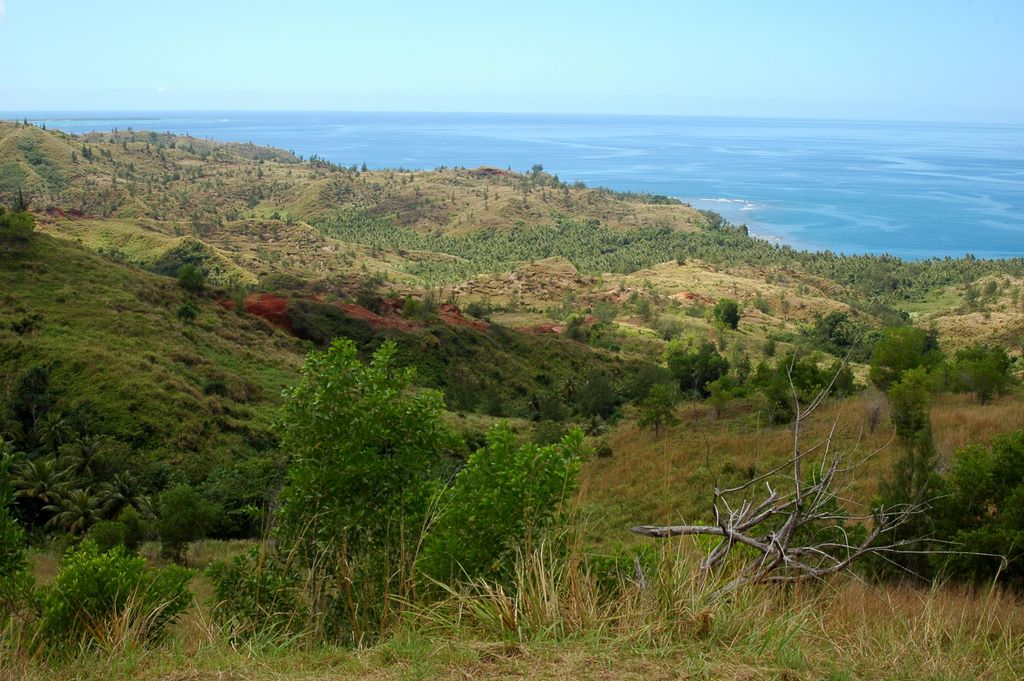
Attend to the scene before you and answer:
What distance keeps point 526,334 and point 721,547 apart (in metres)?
44.1

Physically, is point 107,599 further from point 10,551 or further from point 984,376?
point 984,376

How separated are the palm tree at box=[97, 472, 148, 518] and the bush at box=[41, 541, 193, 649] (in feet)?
45.1

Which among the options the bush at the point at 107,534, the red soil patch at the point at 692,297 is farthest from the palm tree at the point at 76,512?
the red soil patch at the point at 692,297

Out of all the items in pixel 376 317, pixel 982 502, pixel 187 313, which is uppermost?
pixel 982 502

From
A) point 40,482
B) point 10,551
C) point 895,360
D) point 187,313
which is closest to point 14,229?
point 187,313

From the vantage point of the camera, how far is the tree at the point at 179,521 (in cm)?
1709

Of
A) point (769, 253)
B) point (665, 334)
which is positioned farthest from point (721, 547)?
point (769, 253)

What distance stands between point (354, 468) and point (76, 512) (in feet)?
56.7

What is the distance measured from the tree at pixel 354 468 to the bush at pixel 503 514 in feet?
0.98

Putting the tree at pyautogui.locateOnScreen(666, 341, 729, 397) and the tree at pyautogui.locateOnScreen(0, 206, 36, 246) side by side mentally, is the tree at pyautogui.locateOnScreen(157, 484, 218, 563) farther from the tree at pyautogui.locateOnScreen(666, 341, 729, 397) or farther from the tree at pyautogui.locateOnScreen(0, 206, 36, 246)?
the tree at pyautogui.locateOnScreen(666, 341, 729, 397)

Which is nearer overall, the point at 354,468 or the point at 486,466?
the point at 354,468

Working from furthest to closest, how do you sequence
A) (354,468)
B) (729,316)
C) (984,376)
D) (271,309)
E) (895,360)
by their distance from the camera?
(729,316), (271,309), (895,360), (984,376), (354,468)

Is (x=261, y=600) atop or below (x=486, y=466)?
below

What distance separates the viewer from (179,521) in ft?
56.1
